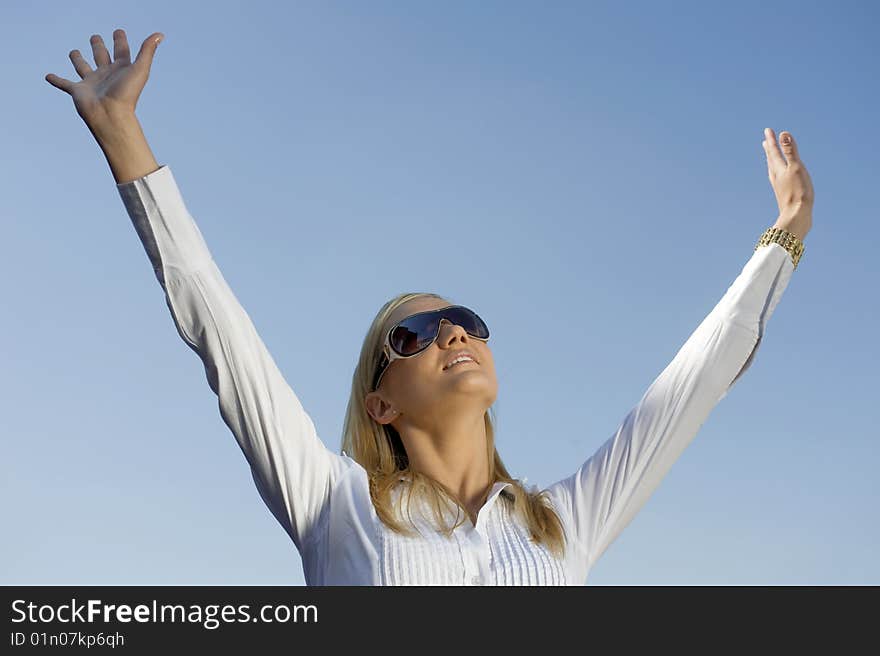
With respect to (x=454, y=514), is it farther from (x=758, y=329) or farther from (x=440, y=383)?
(x=758, y=329)

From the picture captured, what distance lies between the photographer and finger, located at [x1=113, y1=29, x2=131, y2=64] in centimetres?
489

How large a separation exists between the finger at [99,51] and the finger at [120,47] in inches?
1.6

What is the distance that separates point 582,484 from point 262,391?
186cm

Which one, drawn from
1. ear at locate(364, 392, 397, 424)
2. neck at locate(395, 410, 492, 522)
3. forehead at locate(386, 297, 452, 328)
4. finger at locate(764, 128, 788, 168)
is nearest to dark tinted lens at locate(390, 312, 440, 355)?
forehead at locate(386, 297, 452, 328)

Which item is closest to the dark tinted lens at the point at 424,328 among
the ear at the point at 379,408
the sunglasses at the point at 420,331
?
the sunglasses at the point at 420,331

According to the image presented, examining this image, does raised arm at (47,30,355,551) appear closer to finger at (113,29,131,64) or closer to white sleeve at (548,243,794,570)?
finger at (113,29,131,64)

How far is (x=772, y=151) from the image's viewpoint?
6414mm

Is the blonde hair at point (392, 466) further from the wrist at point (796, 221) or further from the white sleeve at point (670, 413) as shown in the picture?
the wrist at point (796, 221)

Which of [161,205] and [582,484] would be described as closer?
[161,205]

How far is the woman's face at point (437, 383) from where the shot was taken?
5.46 meters
